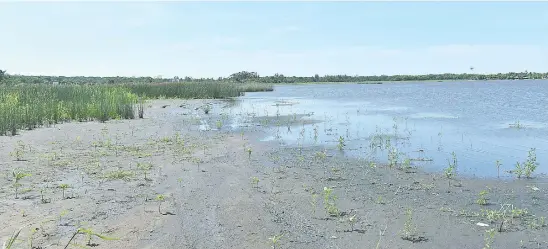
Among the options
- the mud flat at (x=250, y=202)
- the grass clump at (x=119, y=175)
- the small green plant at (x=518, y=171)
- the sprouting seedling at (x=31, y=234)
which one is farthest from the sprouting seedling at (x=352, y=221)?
the small green plant at (x=518, y=171)

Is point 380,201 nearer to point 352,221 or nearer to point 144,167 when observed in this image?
point 352,221

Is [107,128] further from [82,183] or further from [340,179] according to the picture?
[340,179]

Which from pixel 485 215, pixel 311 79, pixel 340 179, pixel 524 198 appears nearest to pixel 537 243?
pixel 485 215

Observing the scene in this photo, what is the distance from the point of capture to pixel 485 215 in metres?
6.40

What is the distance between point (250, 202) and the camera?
709 cm

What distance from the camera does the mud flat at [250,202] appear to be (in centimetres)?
549

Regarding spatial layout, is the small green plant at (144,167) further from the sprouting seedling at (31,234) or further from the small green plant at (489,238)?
the small green plant at (489,238)

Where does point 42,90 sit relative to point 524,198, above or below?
above

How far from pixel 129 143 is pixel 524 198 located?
1005 centimetres

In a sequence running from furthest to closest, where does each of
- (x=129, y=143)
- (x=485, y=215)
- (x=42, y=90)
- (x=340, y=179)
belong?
1. (x=42, y=90)
2. (x=129, y=143)
3. (x=340, y=179)
4. (x=485, y=215)

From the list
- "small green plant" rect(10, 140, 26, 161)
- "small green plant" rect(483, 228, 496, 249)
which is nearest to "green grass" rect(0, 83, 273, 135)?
"small green plant" rect(10, 140, 26, 161)

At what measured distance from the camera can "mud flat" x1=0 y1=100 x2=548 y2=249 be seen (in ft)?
18.0

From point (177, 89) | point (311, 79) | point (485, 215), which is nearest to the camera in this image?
point (485, 215)

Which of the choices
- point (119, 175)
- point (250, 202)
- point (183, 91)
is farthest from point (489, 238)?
point (183, 91)
